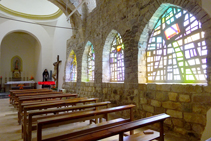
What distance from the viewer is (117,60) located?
4672mm

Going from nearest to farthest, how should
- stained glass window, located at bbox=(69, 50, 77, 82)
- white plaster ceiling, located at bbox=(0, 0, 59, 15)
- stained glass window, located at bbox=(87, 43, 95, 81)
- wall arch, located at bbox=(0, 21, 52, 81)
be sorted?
stained glass window, located at bbox=(87, 43, 95, 81), stained glass window, located at bbox=(69, 50, 77, 82), white plaster ceiling, located at bbox=(0, 0, 59, 15), wall arch, located at bbox=(0, 21, 52, 81)

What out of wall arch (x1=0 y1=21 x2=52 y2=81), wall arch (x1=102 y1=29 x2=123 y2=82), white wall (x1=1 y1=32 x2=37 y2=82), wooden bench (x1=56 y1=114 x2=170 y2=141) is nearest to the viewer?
wooden bench (x1=56 y1=114 x2=170 y2=141)

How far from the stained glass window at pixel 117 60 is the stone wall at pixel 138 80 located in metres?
0.31

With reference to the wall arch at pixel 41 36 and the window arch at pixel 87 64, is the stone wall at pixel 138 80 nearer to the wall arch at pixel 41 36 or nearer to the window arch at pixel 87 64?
the window arch at pixel 87 64

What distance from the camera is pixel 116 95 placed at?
421 centimetres

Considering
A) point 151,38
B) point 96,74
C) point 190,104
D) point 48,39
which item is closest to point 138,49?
point 151,38

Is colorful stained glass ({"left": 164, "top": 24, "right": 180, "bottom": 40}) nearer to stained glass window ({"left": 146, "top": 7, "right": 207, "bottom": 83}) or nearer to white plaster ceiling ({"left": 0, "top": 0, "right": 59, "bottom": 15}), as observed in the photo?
stained glass window ({"left": 146, "top": 7, "right": 207, "bottom": 83})

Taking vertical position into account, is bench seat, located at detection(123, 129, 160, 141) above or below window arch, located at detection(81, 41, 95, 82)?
below

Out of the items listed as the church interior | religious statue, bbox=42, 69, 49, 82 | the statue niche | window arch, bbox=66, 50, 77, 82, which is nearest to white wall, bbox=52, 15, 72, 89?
window arch, bbox=66, 50, 77, 82

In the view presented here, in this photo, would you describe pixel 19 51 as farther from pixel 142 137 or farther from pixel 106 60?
pixel 142 137

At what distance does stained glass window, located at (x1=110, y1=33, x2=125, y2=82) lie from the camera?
175 inches

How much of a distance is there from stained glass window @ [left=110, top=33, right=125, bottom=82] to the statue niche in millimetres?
11921

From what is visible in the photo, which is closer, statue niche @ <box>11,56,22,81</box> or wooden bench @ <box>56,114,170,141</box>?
wooden bench @ <box>56,114,170,141</box>

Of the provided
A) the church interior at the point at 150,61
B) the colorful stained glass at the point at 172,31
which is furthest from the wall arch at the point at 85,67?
the colorful stained glass at the point at 172,31
